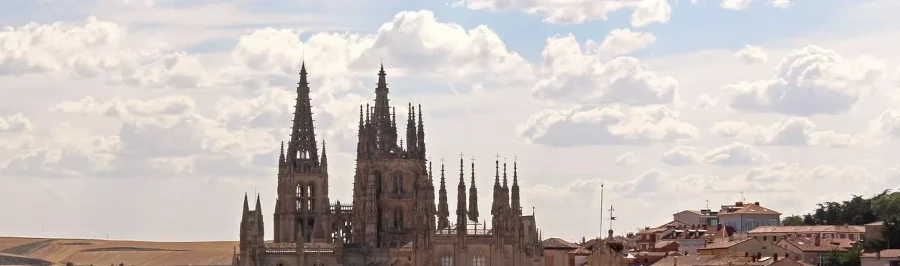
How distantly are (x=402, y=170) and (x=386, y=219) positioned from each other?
13.6 feet

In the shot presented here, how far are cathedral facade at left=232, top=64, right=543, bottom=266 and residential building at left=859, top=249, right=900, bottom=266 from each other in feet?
75.8

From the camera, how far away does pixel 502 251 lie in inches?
5694

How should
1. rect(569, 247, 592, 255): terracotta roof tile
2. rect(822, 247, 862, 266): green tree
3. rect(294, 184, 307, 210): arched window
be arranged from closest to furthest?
1. rect(822, 247, 862, 266): green tree
2. rect(569, 247, 592, 255): terracotta roof tile
3. rect(294, 184, 307, 210): arched window

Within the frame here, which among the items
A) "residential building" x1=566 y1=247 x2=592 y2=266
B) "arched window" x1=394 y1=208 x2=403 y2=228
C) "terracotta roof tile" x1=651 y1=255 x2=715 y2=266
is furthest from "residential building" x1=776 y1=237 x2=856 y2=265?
"arched window" x1=394 y1=208 x2=403 y2=228

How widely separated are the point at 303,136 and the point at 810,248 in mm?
41750

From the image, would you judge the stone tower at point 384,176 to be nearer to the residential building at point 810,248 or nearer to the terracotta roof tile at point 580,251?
the terracotta roof tile at point 580,251

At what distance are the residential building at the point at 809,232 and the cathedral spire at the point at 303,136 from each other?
3697cm

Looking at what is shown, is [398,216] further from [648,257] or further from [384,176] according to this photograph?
[648,257]

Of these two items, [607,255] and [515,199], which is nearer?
[607,255]

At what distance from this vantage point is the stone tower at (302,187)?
167 meters

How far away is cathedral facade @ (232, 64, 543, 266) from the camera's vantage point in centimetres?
14588

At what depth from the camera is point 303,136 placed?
169625 millimetres

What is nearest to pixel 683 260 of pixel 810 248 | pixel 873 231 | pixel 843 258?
pixel 843 258

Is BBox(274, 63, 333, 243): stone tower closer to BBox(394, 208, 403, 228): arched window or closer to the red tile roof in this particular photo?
BBox(394, 208, 403, 228): arched window
